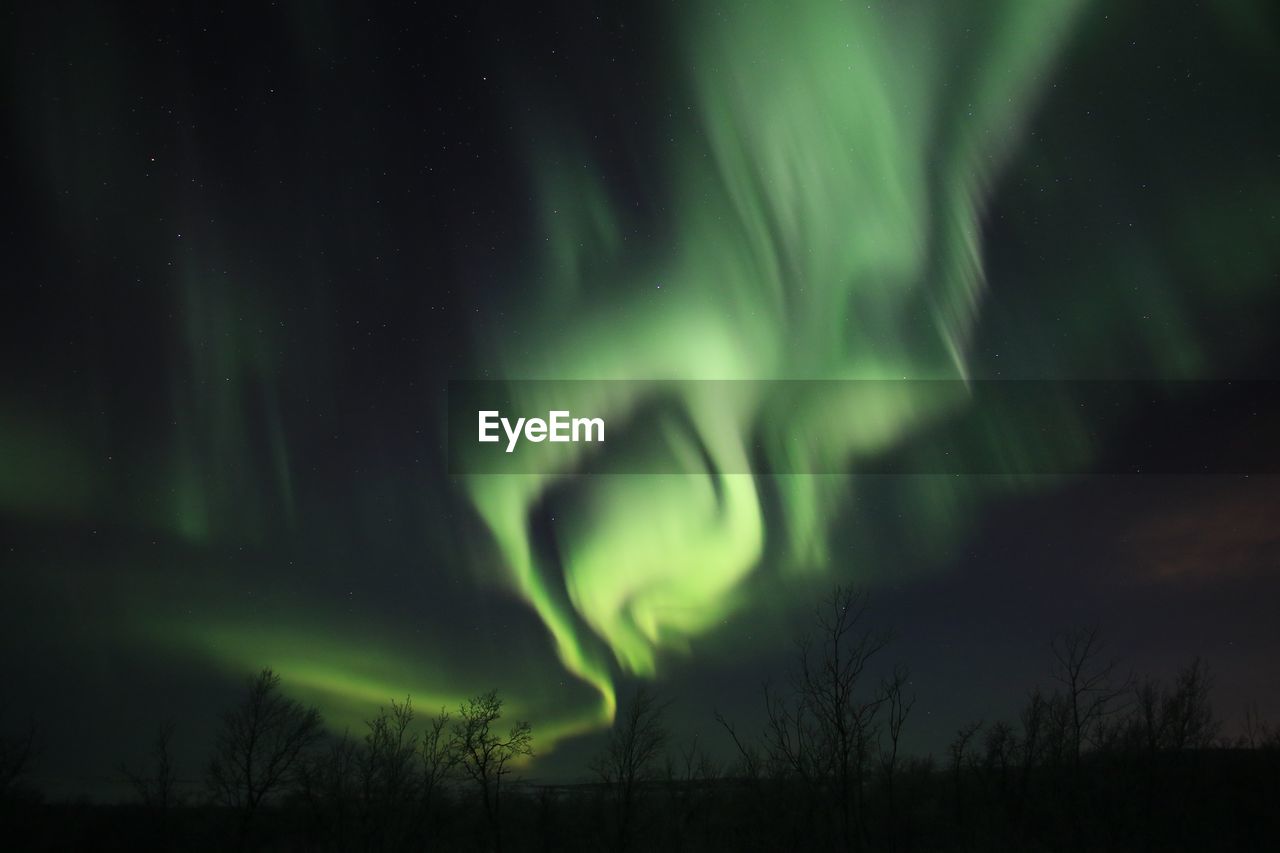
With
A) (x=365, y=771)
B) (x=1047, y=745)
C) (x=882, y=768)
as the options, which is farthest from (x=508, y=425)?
(x=1047, y=745)

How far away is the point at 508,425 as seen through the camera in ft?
82.5

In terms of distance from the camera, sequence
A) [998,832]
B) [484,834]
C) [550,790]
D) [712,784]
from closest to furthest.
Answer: [998,832] → [484,834] → [712,784] → [550,790]

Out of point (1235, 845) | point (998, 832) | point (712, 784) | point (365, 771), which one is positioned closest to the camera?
point (1235, 845)

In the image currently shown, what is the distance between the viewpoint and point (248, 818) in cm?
5622

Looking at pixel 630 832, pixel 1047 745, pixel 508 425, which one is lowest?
pixel 630 832

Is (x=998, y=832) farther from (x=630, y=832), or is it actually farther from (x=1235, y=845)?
(x=630, y=832)

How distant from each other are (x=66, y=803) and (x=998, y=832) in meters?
60.3

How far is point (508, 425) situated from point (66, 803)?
184 feet

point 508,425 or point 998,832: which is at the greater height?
point 508,425

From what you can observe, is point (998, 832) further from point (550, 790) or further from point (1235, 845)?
point (550, 790)

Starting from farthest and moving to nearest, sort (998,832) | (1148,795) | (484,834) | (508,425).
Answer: (484,834) < (998,832) < (1148,795) < (508,425)

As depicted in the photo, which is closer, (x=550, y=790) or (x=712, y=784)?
(x=712, y=784)

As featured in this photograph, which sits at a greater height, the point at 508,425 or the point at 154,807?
the point at 508,425

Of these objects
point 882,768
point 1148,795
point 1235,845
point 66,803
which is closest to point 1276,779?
point 1148,795
